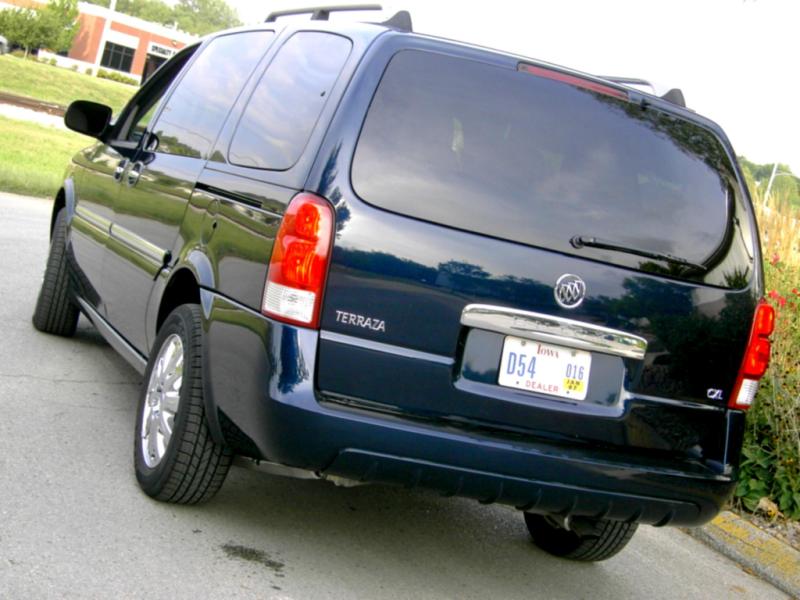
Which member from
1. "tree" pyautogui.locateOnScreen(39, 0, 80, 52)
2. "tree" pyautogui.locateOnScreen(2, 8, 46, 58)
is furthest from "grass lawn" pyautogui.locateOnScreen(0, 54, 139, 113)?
"tree" pyautogui.locateOnScreen(39, 0, 80, 52)

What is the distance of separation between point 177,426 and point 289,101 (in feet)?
4.21

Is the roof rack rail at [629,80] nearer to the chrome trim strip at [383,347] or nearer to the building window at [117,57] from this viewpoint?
the chrome trim strip at [383,347]

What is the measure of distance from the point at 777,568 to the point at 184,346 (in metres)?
3.15

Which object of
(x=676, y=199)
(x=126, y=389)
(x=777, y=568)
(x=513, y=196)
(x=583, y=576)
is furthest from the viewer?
(x=126, y=389)

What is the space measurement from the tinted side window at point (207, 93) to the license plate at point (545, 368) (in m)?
1.78

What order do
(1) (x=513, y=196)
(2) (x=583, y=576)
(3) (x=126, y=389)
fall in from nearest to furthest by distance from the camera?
(1) (x=513, y=196)
(2) (x=583, y=576)
(3) (x=126, y=389)

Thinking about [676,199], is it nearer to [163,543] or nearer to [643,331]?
[643,331]

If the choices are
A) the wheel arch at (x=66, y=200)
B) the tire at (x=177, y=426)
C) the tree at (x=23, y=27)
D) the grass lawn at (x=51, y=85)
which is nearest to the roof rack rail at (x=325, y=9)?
the tire at (x=177, y=426)

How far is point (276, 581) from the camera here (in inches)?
165

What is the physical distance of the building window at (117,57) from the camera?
87.0 m

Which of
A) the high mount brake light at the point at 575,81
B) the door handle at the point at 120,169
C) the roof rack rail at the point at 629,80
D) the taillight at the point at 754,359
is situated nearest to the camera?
the high mount brake light at the point at 575,81

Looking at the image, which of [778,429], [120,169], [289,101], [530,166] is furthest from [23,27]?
[530,166]

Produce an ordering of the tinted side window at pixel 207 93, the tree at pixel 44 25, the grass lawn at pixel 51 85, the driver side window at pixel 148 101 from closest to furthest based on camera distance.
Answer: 1. the tinted side window at pixel 207 93
2. the driver side window at pixel 148 101
3. the grass lawn at pixel 51 85
4. the tree at pixel 44 25

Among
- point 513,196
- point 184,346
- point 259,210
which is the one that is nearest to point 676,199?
point 513,196
